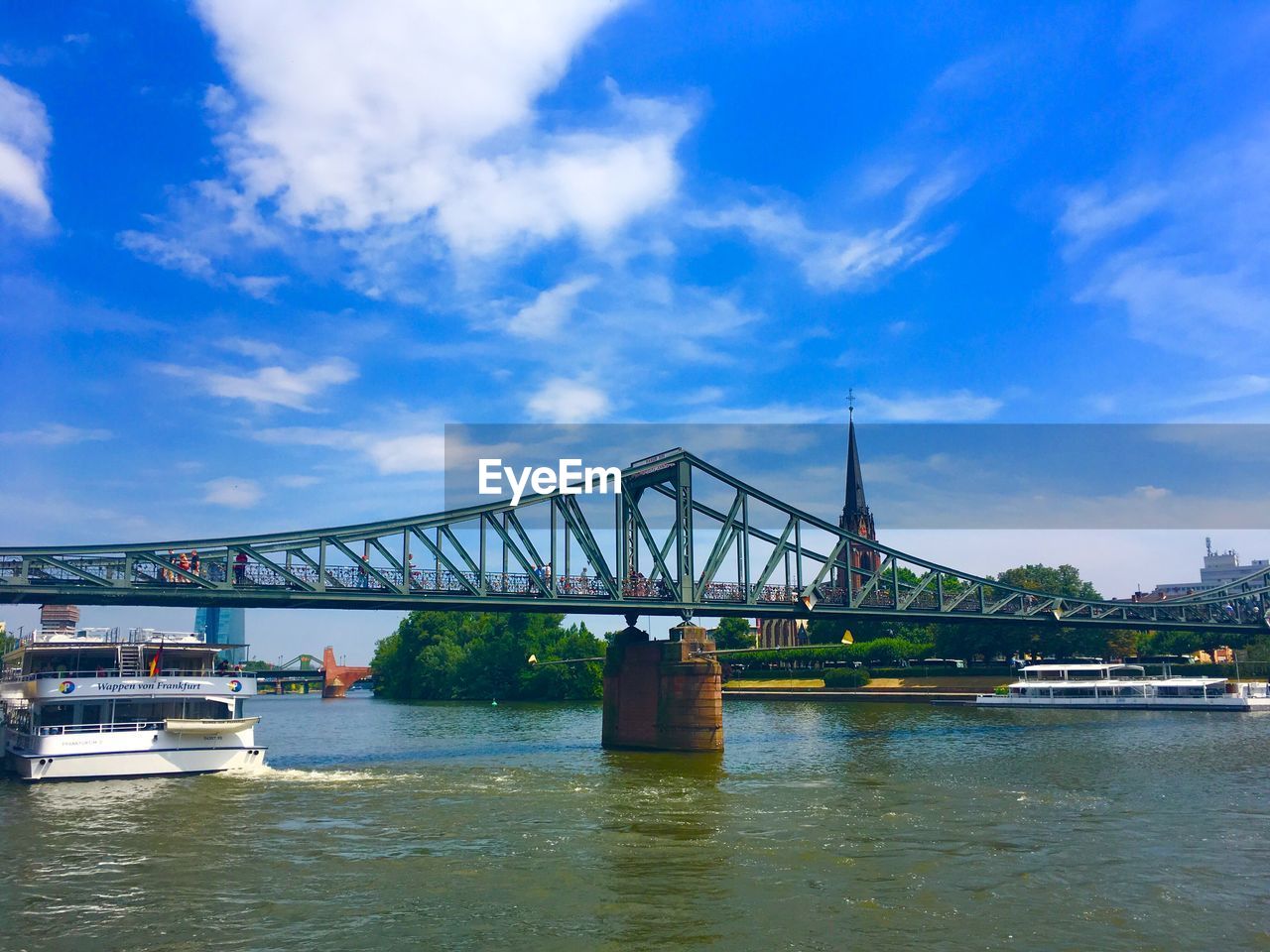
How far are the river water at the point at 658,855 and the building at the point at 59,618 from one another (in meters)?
11.5

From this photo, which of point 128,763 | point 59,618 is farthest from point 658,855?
point 59,618

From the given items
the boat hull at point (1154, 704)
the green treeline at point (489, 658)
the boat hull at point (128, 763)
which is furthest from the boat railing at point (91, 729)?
the green treeline at point (489, 658)

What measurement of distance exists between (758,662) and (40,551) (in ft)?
405

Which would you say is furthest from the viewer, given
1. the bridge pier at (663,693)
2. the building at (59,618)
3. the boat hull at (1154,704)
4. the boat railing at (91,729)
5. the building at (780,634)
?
the building at (780,634)

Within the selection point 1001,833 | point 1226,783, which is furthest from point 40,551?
point 1226,783

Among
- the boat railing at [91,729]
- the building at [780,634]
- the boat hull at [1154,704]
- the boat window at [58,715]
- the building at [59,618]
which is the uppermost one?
the building at [59,618]

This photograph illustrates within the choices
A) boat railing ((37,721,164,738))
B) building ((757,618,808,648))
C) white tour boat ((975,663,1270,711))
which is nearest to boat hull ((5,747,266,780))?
boat railing ((37,721,164,738))

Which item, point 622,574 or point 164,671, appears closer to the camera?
point 164,671

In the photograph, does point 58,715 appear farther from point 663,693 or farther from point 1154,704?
point 1154,704

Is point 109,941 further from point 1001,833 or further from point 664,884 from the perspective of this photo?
point 1001,833

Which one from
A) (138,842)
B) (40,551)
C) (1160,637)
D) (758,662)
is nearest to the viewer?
(138,842)

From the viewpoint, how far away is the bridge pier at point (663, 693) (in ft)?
201

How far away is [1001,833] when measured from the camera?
108 ft

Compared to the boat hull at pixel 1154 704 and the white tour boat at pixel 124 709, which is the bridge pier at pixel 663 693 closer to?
the white tour boat at pixel 124 709
